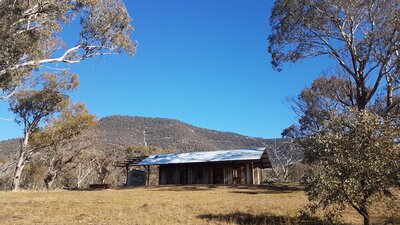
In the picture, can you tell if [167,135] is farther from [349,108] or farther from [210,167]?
[349,108]

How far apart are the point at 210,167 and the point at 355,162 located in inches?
1207

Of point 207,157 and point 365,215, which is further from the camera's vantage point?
point 207,157

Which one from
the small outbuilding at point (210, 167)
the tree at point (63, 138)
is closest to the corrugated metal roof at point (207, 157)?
the small outbuilding at point (210, 167)

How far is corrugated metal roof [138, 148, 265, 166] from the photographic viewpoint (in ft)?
123

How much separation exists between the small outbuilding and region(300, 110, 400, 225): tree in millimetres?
25953

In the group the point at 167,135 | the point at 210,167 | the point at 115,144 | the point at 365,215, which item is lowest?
the point at 365,215

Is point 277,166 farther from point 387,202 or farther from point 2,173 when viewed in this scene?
point 387,202

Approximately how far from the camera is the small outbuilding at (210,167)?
126ft

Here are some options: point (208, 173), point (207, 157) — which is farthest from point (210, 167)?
point (207, 157)

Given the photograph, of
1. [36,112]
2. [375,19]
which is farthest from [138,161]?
[375,19]

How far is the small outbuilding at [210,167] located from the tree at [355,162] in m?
26.0

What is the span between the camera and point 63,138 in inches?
1594

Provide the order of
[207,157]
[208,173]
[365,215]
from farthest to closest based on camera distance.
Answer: [208,173], [207,157], [365,215]

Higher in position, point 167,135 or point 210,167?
point 167,135
